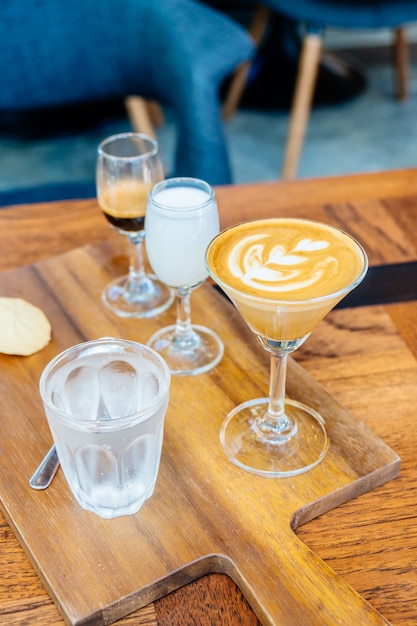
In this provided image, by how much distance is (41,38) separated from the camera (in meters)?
1.26

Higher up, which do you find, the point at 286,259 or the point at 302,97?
the point at 286,259

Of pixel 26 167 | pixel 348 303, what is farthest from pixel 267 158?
pixel 348 303

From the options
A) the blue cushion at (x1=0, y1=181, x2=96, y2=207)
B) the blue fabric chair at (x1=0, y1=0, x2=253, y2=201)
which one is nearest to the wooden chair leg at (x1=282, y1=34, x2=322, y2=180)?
the blue fabric chair at (x1=0, y1=0, x2=253, y2=201)

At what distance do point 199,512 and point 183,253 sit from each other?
0.24 m

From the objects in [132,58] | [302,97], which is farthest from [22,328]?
[302,97]

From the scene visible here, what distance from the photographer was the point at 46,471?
60 cm

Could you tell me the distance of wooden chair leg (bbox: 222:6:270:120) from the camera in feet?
7.88

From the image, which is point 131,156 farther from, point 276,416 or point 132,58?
point 132,58

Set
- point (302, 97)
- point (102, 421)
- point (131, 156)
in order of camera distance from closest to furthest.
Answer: point (102, 421)
point (131, 156)
point (302, 97)

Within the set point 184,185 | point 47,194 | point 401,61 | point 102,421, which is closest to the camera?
point 102,421

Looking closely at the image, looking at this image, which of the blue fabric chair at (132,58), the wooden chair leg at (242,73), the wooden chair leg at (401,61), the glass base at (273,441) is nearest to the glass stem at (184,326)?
the glass base at (273,441)

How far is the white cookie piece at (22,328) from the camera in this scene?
714 millimetres

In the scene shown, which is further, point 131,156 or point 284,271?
point 131,156

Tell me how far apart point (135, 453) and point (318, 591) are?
15cm
